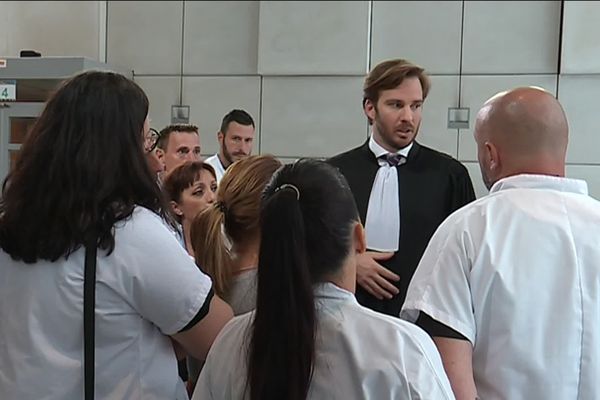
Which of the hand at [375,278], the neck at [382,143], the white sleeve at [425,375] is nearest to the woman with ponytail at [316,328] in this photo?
the white sleeve at [425,375]

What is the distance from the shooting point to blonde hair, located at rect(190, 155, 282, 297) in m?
1.59

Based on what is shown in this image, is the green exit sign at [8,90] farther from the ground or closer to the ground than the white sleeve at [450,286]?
farther from the ground

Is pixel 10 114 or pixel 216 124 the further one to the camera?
pixel 216 124

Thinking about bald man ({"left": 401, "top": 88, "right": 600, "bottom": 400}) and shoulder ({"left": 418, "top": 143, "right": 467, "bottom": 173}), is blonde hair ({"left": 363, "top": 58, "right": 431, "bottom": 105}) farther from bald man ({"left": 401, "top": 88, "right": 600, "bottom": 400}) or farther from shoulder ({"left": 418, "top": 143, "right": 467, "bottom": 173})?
bald man ({"left": 401, "top": 88, "right": 600, "bottom": 400})

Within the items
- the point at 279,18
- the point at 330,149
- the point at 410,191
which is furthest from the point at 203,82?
the point at 410,191

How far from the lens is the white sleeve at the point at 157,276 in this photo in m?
1.26

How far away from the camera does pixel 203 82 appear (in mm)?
4934

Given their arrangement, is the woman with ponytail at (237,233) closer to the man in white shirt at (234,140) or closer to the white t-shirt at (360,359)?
the white t-shirt at (360,359)

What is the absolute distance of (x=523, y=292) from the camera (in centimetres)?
136

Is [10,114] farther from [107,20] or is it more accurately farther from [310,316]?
[310,316]

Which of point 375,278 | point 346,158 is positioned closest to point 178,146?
point 346,158

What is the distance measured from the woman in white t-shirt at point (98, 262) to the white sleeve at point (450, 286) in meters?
0.42

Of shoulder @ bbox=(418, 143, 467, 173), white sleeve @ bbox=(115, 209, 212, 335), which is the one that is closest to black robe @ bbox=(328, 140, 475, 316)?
shoulder @ bbox=(418, 143, 467, 173)

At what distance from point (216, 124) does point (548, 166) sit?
3672 millimetres
